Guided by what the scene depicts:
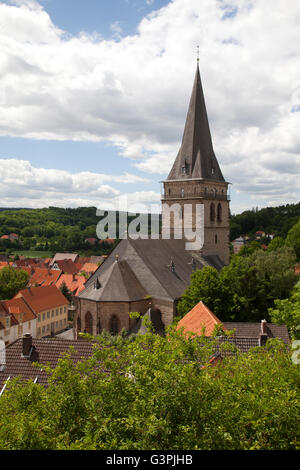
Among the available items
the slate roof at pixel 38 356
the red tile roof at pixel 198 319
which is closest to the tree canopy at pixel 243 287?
the red tile roof at pixel 198 319

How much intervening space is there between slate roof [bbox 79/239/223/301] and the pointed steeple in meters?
6.87

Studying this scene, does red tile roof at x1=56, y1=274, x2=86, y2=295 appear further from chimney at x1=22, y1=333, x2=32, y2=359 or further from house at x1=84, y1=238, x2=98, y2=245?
house at x1=84, y1=238, x2=98, y2=245

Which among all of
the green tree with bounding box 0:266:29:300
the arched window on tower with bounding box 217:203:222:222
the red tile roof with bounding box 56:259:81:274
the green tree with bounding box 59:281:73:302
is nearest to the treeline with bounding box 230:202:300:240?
the red tile roof with bounding box 56:259:81:274

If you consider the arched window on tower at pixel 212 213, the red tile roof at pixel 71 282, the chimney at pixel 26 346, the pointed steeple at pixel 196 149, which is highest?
the pointed steeple at pixel 196 149

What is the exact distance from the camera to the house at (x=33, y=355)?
13.6 metres

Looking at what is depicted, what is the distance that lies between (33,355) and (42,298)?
2997 cm

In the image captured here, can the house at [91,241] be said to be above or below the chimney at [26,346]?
above

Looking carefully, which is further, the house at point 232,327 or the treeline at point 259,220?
the treeline at point 259,220

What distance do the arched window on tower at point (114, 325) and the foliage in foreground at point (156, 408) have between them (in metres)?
18.7

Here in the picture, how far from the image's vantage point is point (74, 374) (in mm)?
7191

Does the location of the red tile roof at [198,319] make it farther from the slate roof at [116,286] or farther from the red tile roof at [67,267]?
the red tile roof at [67,267]

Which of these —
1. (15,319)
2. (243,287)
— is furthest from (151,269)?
(15,319)

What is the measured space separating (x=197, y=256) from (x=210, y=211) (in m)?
4.24
